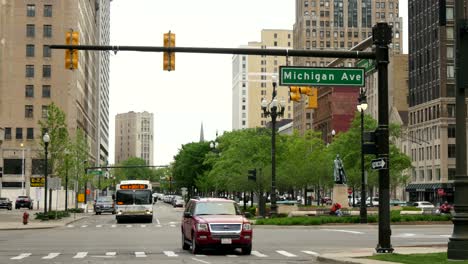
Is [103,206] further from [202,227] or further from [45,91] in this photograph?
[202,227]

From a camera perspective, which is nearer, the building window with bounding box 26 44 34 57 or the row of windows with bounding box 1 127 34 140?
the row of windows with bounding box 1 127 34 140

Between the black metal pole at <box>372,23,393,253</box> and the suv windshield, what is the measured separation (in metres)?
5.26

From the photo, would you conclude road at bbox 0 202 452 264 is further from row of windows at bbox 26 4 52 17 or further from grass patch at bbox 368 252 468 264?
row of windows at bbox 26 4 52 17

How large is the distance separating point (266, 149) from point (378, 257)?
5765 cm

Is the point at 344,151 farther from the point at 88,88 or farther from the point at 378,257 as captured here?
the point at 88,88

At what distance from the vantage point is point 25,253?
23.9 metres

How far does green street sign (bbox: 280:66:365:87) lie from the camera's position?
860 inches

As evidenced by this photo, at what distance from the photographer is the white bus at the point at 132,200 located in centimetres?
4981

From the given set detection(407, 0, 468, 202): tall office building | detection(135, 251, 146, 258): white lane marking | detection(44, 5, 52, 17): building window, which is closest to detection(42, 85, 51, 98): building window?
detection(44, 5, 52, 17): building window

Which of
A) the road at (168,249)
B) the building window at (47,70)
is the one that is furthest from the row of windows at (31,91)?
the road at (168,249)

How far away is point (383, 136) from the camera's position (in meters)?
20.4

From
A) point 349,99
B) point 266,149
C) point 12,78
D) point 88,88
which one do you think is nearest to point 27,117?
point 12,78

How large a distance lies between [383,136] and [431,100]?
9551 cm

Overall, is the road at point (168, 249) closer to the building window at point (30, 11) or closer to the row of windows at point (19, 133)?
the row of windows at point (19, 133)
